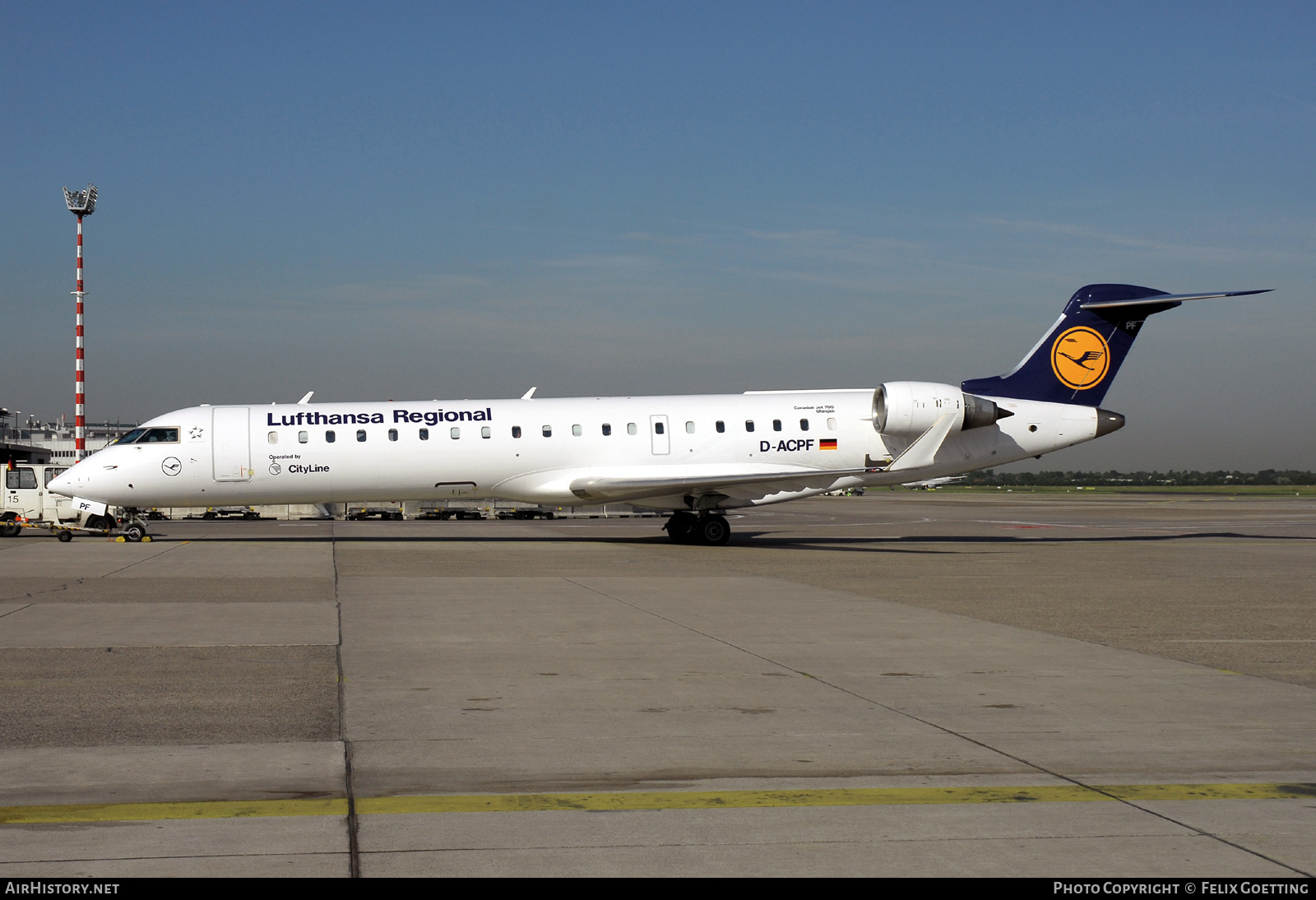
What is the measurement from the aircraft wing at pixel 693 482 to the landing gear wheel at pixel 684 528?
2.59ft

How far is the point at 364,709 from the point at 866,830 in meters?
3.98

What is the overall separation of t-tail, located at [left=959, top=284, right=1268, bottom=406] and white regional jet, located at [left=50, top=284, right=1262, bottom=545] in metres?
0.04

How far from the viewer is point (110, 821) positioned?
511cm

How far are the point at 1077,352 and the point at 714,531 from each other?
31.7 ft

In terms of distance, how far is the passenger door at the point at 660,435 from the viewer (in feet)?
84.1

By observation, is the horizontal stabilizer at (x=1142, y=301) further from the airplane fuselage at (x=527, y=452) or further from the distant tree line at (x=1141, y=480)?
the distant tree line at (x=1141, y=480)

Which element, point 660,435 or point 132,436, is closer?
point 132,436

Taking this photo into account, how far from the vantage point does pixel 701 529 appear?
1016 inches

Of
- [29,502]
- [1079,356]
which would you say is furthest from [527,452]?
[29,502]

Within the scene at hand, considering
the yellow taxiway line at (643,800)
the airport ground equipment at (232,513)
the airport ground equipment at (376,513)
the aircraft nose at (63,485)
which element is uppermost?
the aircraft nose at (63,485)

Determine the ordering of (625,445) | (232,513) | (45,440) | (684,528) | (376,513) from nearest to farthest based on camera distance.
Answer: (625,445) → (684,528) → (376,513) → (232,513) → (45,440)

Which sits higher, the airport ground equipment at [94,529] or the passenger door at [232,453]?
the passenger door at [232,453]

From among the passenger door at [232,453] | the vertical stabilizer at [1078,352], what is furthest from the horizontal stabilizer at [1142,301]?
the passenger door at [232,453]

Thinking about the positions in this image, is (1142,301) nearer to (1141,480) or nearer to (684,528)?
(684,528)
